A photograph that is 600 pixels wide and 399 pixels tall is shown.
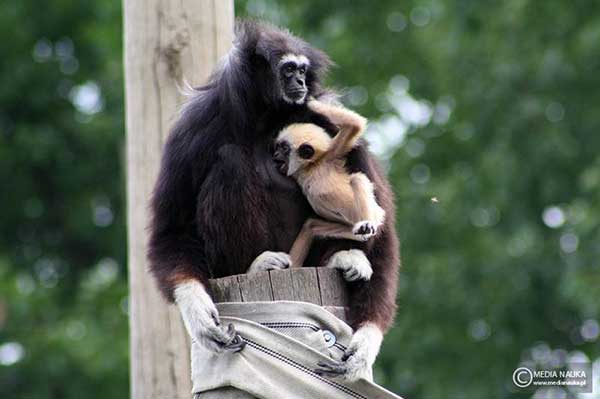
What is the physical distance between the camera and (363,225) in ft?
20.0

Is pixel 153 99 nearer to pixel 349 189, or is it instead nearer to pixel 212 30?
pixel 212 30

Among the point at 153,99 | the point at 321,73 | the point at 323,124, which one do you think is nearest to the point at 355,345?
the point at 323,124

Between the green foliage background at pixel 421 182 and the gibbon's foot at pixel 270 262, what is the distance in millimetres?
8857

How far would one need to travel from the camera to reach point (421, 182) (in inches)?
712

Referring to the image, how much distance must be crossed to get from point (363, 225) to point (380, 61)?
46.1 ft

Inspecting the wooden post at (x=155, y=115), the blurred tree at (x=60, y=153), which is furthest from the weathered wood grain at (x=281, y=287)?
the blurred tree at (x=60, y=153)

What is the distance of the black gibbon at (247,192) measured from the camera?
6180 millimetres

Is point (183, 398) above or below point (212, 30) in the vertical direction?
below

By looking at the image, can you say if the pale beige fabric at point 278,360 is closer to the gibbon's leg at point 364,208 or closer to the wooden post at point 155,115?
the gibbon's leg at point 364,208

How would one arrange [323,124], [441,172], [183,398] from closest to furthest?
[323,124] → [183,398] → [441,172]

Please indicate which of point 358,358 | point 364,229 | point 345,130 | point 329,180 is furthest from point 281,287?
point 345,130

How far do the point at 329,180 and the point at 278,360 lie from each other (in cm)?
114

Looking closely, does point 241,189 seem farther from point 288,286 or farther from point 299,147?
point 288,286

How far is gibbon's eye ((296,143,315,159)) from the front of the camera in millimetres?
6211
